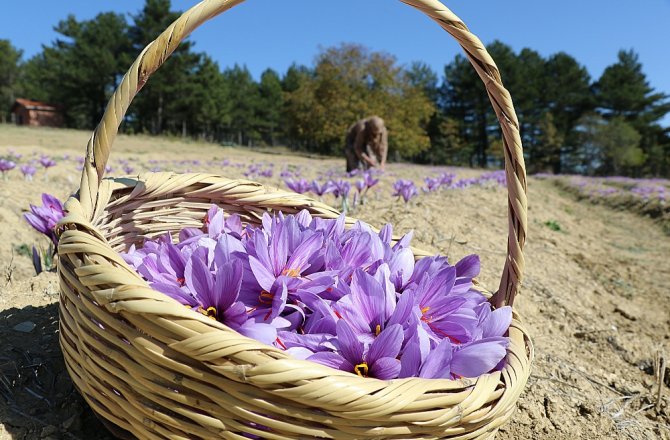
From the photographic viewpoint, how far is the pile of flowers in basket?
83 cm

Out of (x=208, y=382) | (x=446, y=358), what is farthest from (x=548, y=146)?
(x=208, y=382)

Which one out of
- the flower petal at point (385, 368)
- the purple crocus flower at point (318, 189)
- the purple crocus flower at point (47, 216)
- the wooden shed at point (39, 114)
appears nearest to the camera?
the flower petal at point (385, 368)

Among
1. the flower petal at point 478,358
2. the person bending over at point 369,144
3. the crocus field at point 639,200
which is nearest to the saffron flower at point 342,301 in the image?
the flower petal at point 478,358

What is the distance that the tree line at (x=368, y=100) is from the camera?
33719mm

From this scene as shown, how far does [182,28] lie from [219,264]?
623 mm

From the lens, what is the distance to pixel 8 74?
48250 mm

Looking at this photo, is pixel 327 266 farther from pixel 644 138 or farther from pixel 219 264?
pixel 644 138

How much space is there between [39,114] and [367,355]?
53.4 metres

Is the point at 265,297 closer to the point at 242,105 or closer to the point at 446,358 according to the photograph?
the point at 446,358

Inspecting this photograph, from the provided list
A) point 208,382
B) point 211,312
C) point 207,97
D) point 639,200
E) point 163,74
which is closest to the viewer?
point 208,382

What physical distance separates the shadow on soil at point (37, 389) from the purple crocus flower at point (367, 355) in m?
0.61

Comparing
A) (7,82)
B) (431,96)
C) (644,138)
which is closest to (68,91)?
(7,82)

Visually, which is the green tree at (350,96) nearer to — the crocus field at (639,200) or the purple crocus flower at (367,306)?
the crocus field at (639,200)

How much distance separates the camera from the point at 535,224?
5.73m
